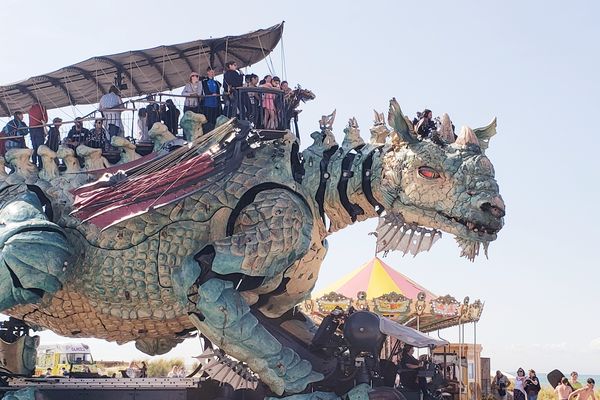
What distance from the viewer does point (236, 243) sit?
7.76 metres

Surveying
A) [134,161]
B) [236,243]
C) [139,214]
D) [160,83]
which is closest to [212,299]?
[236,243]

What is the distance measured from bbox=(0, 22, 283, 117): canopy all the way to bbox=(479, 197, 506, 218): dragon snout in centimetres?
342

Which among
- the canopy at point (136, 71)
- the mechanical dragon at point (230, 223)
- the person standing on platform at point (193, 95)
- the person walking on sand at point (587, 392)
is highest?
the canopy at point (136, 71)

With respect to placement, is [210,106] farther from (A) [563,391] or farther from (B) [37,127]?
(A) [563,391]

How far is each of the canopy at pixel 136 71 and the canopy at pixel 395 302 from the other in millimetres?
8797

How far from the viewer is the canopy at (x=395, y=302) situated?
18938 mm

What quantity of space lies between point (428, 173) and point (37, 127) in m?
4.64

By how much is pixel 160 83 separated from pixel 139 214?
373cm

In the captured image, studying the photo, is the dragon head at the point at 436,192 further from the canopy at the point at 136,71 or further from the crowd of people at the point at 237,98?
the canopy at the point at 136,71

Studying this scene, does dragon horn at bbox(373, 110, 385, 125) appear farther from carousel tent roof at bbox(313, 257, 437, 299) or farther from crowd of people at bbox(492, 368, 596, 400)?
carousel tent roof at bbox(313, 257, 437, 299)

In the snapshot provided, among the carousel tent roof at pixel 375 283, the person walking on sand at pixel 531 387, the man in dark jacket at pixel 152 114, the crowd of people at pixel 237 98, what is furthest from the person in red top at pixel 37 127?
the carousel tent roof at pixel 375 283

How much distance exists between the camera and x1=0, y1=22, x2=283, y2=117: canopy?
977 cm

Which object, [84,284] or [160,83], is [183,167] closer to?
[84,284]

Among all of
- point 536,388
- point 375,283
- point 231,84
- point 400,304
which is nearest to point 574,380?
point 536,388
